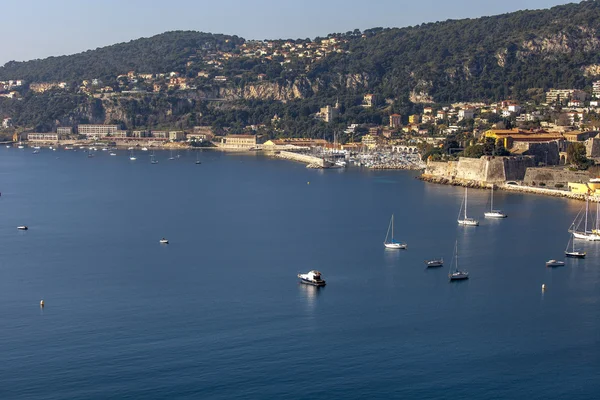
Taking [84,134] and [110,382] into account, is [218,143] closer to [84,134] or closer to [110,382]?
[84,134]

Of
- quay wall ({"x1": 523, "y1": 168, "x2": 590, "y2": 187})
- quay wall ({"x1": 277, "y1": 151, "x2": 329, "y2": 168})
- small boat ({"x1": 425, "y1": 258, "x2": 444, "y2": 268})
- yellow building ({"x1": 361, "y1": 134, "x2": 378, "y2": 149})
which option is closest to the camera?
small boat ({"x1": 425, "y1": 258, "x2": 444, "y2": 268})

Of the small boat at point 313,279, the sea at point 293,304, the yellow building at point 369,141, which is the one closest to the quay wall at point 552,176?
the sea at point 293,304

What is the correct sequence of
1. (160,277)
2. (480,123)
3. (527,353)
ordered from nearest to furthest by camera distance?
(527,353)
(160,277)
(480,123)

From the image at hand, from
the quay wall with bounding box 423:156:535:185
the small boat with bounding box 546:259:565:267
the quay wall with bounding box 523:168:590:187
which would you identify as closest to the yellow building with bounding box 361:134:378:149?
the quay wall with bounding box 423:156:535:185

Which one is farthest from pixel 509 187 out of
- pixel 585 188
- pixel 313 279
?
pixel 313 279

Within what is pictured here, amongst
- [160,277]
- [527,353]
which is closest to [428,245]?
[160,277]

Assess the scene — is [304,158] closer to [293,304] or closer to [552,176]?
[552,176]

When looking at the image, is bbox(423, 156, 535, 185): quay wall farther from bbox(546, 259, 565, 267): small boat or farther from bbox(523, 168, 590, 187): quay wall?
bbox(546, 259, 565, 267): small boat

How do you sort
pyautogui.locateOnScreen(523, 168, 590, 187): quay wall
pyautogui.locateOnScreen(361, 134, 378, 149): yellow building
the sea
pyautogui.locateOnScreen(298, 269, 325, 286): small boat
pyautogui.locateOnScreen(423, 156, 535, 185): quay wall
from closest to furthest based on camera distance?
the sea
pyautogui.locateOnScreen(298, 269, 325, 286): small boat
pyautogui.locateOnScreen(523, 168, 590, 187): quay wall
pyautogui.locateOnScreen(423, 156, 535, 185): quay wall
pyautogui.locateOnScreen(361, 134, 378, 149): yellow building
